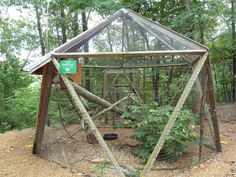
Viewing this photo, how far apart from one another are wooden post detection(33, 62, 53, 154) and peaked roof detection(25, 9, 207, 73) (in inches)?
11.0

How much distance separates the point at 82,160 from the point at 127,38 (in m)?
2.27

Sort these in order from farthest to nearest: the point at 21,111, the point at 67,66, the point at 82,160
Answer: the point at 21,111 → the point at 82,160 → the point at 67,66

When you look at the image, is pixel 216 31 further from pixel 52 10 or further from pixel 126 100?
pixel 52 10

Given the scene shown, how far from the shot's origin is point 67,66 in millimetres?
3467

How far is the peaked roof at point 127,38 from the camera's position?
4227mm

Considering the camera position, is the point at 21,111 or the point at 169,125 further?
the point at 21,111

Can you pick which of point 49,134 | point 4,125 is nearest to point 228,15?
point 49,134

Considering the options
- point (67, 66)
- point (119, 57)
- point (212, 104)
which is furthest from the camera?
point (119, 57)

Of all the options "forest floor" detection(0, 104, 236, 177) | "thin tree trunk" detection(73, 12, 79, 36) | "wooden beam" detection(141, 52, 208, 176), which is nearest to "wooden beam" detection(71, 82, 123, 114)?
"forest floor" detection(0, 104, 236, 177)

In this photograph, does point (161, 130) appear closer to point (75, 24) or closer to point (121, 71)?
point (121, 71)

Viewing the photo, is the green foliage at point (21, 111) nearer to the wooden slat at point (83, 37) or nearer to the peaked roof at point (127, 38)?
the peaked roof at point (127, 38)

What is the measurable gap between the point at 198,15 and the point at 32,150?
471 cm

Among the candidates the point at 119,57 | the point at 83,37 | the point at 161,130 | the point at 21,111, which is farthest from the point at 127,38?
the point at 21,111

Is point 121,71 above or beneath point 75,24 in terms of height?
beneath
